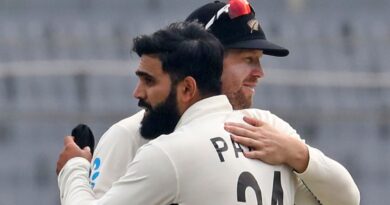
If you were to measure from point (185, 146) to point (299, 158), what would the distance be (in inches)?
13.8

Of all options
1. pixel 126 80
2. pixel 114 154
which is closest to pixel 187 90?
pixel 114 154

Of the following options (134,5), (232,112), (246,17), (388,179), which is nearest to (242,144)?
(232,112)

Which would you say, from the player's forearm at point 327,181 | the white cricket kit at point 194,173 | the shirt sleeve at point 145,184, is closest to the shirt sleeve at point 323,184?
the player's forearm at point 327,181

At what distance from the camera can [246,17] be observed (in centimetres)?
390

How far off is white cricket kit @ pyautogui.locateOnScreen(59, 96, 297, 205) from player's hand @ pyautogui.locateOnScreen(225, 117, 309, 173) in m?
0.02

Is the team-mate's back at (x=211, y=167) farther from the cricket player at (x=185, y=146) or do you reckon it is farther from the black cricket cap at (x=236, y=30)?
the black cricket cap at (x=236, y=30)

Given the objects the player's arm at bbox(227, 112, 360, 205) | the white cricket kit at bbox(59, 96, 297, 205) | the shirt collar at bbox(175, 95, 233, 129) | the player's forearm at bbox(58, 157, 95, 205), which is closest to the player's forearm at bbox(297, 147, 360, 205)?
the player's arm at bbox(227, 112, 360, 205)

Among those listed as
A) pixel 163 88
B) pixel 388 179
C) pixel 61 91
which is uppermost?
pixel 163 88

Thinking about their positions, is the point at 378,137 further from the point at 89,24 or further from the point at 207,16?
the point at 207,16

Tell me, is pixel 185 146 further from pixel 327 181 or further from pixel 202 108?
pixel 327 181

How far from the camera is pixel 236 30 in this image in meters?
3.87

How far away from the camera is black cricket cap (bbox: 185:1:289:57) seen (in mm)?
3854

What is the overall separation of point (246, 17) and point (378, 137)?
8.29 meters

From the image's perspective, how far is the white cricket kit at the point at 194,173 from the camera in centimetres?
343
